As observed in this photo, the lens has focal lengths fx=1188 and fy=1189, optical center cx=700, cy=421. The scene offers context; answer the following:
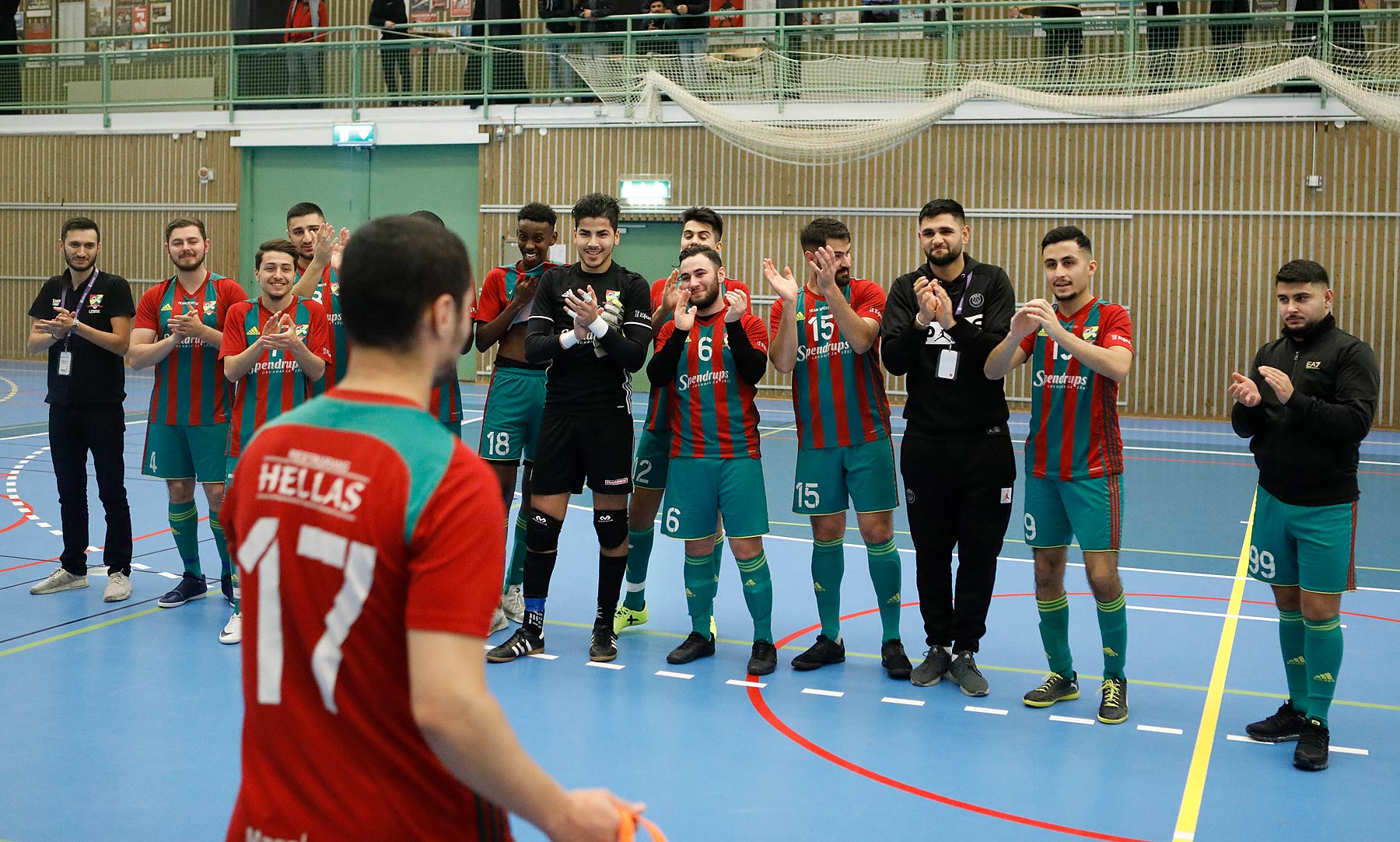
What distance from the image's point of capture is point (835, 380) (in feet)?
20.9

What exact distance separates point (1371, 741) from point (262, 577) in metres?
5.11

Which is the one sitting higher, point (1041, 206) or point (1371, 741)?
point (1041, 206)

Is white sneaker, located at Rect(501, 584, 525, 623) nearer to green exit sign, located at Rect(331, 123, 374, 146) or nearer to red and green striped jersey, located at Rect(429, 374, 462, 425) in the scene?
red and green striped jersey, located at Rect(429, 374, 462, 425)

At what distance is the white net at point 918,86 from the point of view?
1430cm

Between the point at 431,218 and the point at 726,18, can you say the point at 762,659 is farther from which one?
the point at 726,18

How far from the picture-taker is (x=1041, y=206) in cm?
1794

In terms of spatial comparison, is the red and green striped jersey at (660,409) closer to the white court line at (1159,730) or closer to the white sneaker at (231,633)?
the white sneaker at (231,633)

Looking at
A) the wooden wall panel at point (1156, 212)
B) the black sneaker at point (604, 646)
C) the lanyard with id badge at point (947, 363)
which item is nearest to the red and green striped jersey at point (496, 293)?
the black sneaker at point (604, 646)

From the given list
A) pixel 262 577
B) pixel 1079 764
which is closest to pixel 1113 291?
pixel 1079 764

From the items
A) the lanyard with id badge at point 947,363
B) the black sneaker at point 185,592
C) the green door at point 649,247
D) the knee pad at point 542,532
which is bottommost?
the black sneaker at point 185,592

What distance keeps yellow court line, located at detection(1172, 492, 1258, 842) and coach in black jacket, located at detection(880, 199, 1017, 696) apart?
3.47ft

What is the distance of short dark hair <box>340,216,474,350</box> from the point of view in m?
1.93

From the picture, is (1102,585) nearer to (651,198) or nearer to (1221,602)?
(1221,602)

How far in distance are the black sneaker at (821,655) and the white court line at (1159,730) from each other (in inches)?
62.7
